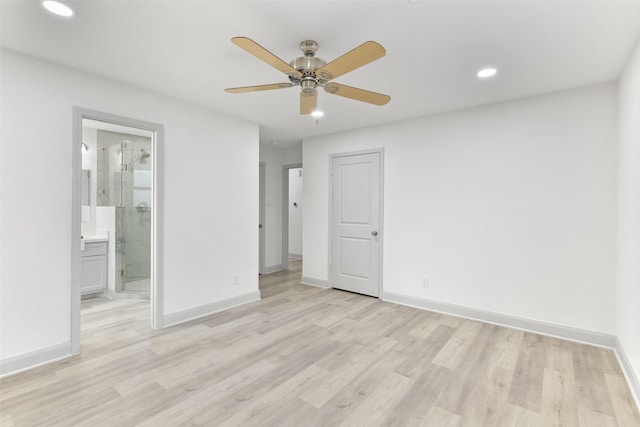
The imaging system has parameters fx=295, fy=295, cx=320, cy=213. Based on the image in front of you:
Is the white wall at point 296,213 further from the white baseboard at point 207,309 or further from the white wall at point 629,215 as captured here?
the white wall at point 629,215

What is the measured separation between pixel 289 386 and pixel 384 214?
275cm

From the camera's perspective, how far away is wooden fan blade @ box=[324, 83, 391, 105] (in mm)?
2182

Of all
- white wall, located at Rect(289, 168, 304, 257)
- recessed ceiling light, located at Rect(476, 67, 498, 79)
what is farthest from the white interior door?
white wall, located at Rect(289, 168, 304, 257)

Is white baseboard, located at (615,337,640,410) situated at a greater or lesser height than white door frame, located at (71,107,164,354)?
lesser

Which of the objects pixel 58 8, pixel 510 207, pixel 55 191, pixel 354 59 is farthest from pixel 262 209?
pixel 354 59

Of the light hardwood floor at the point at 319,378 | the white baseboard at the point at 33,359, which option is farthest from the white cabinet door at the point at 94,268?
the white baseboard at the point at 33,359

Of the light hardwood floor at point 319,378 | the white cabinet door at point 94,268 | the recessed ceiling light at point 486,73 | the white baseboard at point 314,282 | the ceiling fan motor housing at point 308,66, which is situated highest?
the recessed ceiling light at point 486,73

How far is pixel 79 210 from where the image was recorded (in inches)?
105

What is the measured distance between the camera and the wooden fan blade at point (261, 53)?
155 centimetres

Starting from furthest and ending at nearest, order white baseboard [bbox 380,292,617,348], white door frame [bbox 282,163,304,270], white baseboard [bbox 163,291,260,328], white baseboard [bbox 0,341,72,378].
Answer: white door frame [bbox 282,163,304,270], white baseboard [bbox 163,291,260,328], white baseboard [bbox 380,292,617,348], white baseboard [bbox 0,341,72,378]

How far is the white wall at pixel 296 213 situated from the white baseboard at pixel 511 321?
4029 mm

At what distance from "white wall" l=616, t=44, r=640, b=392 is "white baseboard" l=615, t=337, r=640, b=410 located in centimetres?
1

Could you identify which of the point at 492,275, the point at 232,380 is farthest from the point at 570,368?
the point at 232,380

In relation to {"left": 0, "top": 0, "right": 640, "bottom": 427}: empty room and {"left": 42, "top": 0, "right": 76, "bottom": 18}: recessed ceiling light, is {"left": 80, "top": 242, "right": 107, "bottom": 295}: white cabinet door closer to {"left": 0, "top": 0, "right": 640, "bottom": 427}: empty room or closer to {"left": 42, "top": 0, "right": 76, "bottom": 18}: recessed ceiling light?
{"left": 0, "top": 0, "right": 640, "bottom": 427}: empty room
